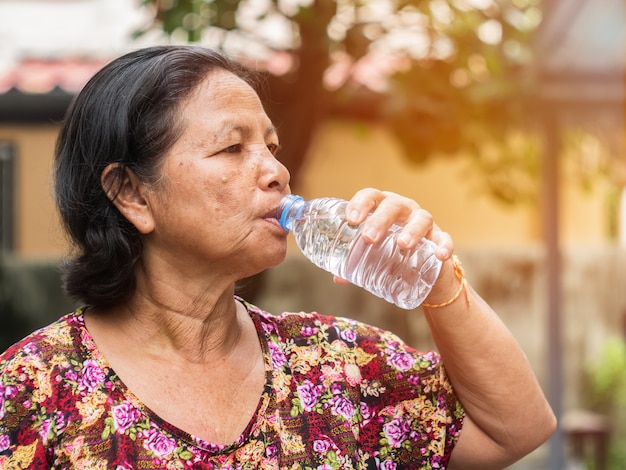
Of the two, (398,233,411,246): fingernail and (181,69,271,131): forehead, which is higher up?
(181,69,271,131): forehead

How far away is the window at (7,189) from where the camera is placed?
791 centimetres

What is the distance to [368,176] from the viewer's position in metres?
8.72

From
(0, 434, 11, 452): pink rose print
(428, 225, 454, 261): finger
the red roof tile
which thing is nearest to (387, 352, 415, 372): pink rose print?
(428, 225, 454, 261): finger

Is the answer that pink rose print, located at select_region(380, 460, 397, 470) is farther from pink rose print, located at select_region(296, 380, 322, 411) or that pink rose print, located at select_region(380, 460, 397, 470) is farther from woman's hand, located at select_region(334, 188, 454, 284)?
woman's hand, located at select_region(334, 188, 454, 284)

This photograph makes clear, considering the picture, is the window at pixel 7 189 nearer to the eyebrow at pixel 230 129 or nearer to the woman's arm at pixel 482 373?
the eyebrow at pixel 230 129

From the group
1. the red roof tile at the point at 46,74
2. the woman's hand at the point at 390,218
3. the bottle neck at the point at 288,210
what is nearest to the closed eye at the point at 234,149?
the bottle neck at the point at 288,210

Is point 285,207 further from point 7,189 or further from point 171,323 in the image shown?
point 7,189

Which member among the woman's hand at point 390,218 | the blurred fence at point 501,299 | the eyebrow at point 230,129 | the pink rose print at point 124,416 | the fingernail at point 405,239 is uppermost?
the eyebrow at point 230,129

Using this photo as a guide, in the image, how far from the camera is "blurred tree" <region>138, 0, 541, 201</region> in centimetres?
394

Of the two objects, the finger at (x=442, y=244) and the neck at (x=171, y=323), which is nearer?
the finger at (x=442, y=244)

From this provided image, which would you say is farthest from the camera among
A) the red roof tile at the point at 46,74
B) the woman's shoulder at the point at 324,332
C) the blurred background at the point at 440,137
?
the red roof tile at the point at 46,74

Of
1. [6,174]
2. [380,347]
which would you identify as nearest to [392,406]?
[380,347]

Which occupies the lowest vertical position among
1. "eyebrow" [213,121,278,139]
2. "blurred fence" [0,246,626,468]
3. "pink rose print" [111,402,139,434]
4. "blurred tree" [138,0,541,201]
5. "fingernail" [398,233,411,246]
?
"blurred fence" [0,246,626,468]

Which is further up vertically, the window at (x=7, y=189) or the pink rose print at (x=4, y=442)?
the pink rose print at (x=4, y=442)
